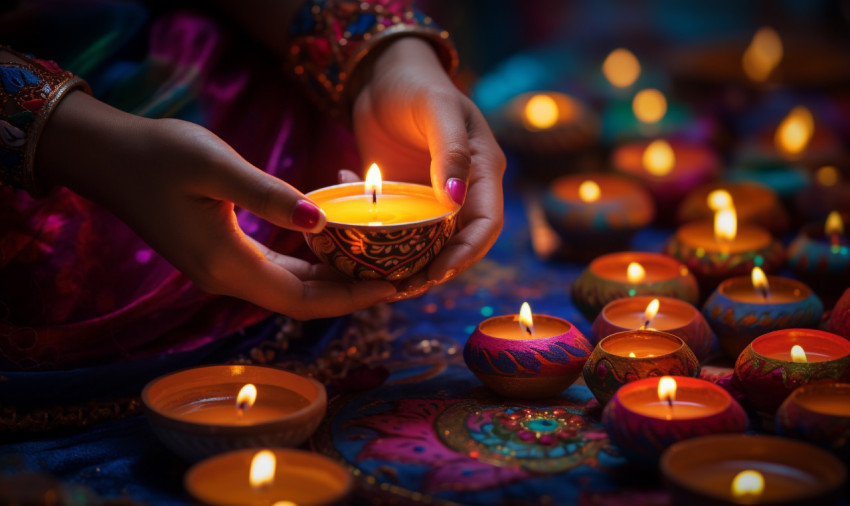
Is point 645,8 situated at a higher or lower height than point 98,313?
higher

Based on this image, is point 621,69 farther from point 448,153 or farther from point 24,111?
point 24,111

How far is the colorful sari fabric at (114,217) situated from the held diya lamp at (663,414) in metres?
0.58

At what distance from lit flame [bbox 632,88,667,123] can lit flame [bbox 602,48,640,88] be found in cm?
31

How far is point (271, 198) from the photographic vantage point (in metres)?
1.06

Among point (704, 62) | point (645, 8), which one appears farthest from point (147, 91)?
point (645, 8)

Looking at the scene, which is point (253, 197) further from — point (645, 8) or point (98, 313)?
point (645, 8)

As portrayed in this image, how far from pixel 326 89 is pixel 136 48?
1.16 ft

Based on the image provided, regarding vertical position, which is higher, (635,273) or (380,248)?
(635,273)

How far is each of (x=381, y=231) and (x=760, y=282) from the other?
60cm

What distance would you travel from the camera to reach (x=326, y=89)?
5.31 ft

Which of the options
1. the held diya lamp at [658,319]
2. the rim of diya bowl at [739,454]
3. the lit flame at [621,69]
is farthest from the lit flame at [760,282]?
the lit flame at [621,69]

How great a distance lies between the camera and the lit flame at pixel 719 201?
5.94ft

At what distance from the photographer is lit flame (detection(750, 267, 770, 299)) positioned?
1.36 m

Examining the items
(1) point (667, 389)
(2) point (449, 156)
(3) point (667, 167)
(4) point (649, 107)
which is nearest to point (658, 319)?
(1) point (667, 389)
